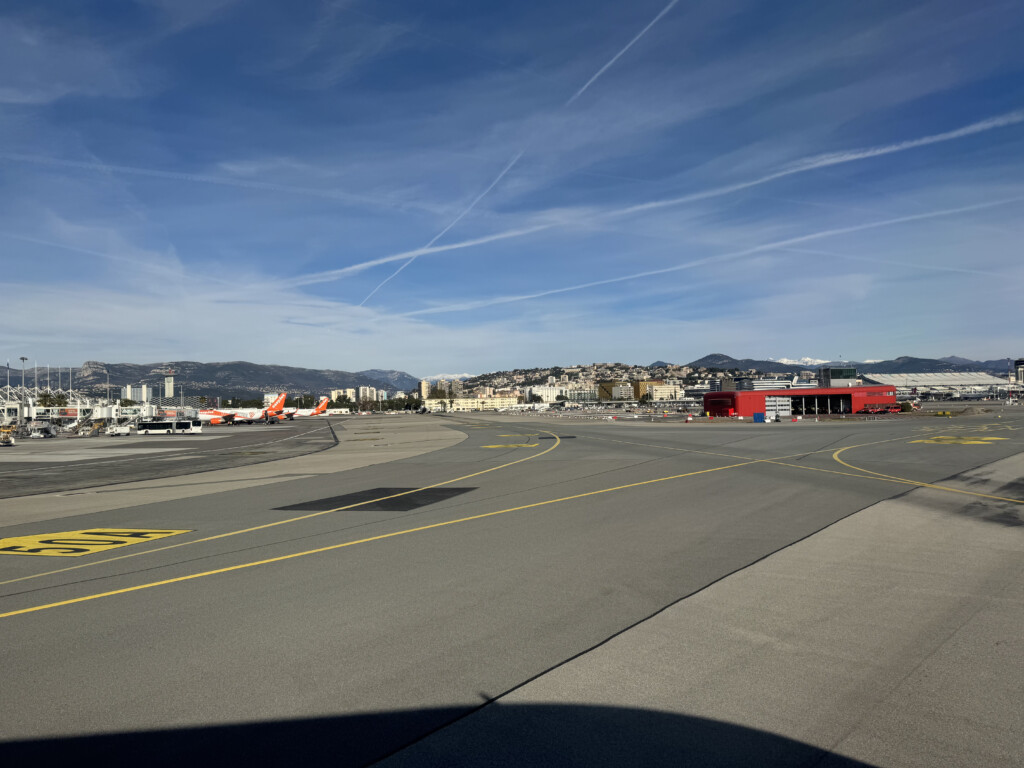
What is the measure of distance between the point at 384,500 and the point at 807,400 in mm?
83038

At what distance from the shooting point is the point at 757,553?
934 cm

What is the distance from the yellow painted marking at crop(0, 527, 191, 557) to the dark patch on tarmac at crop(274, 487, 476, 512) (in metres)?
3.14

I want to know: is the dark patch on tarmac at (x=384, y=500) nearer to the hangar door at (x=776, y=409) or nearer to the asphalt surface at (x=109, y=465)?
the asphalt surface at (x=109, y=465)

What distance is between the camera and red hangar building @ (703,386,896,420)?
78.9 metres

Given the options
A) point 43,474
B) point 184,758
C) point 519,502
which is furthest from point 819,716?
point 43,474

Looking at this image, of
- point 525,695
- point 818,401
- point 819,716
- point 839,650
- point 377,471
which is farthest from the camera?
point 818,401

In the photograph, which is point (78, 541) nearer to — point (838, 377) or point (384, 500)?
point (384, 500)

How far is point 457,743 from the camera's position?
4.25 metres

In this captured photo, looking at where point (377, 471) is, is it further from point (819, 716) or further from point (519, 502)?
point (819, 716)

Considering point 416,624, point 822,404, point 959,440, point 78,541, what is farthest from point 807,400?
point 416,624

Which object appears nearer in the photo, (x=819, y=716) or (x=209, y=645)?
(x=819, y=716)

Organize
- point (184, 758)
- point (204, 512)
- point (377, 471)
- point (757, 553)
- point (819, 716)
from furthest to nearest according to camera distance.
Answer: point (377, 471) < point (204, 512) < point (757, 553) < point (819, 716) < point (184, 758)

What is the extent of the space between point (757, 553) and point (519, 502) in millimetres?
6489

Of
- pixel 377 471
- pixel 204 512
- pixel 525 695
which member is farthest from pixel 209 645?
pixel 377 471
